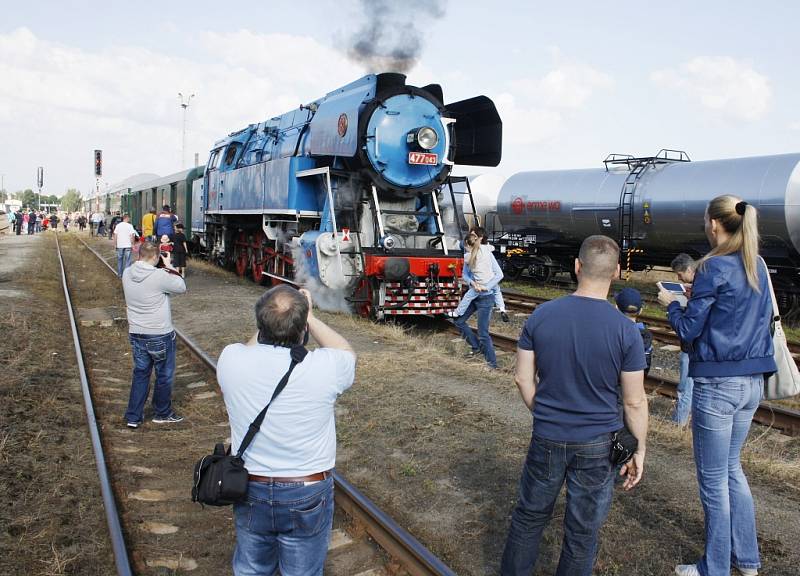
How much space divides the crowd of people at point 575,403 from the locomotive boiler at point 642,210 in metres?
10.5

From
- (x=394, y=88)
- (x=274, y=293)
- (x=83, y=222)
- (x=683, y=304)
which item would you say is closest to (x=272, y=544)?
(x=274, y=293)

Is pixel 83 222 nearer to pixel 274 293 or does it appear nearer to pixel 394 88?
pixel 394 88

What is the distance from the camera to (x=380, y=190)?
11219 mm

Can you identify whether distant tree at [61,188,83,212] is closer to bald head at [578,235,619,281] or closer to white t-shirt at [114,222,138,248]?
white t-shirt at [114,222,138,248]

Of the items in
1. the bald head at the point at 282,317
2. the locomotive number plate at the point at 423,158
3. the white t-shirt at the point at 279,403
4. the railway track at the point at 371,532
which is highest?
the locomotive number plate at the point at 423,158

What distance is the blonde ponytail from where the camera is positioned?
11.1 ft

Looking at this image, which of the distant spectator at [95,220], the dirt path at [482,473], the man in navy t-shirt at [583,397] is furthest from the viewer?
the distant spectator at [95,220]

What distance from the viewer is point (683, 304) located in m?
3.81

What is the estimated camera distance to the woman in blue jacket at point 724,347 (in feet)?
11.1

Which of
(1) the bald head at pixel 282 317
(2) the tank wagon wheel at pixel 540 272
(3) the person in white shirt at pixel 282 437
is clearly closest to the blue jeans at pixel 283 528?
(3) the person in white shirt at pixel 282 437

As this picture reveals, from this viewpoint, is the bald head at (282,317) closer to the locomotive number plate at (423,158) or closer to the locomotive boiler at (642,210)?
the locomotive number plate at (423,158)

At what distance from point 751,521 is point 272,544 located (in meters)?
2.53

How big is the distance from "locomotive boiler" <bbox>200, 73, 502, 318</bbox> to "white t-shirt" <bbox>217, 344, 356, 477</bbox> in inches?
300

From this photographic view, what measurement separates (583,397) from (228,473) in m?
1.53
